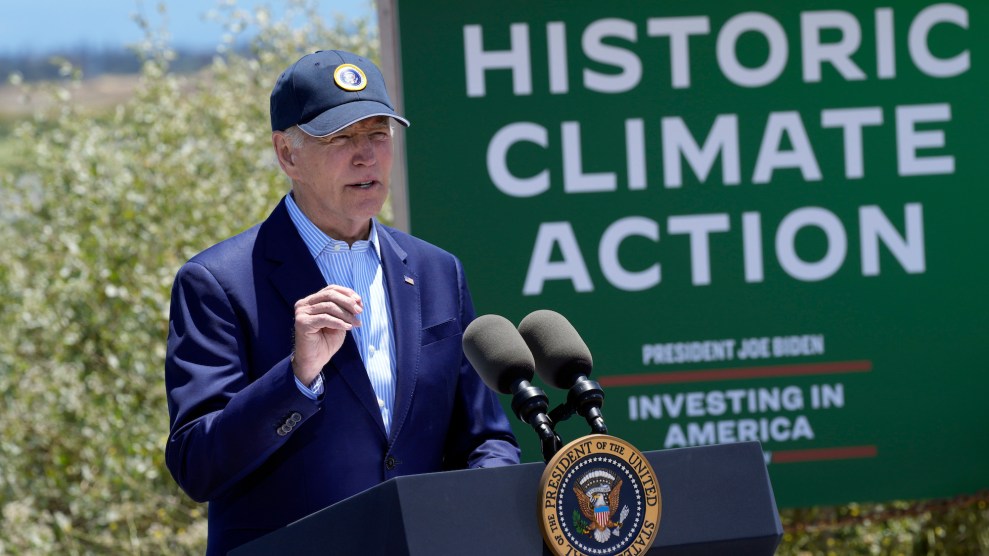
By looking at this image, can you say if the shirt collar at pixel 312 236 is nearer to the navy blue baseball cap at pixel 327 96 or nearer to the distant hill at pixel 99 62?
the navy blue baseball cap at pixel 327 96

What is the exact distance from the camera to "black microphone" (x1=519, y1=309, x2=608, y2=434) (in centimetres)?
184

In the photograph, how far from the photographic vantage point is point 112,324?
19.6 feet

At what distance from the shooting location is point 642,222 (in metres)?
4.46

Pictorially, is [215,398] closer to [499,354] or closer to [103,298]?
[499,354]

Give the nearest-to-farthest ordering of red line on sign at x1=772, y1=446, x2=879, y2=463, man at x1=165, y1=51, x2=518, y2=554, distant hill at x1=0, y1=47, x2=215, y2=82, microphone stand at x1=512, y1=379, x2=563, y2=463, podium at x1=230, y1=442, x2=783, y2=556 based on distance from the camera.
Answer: podium at x1=230, y1=442, x2=783, y2=556 < microphone stand at x1=512, y1=379, x2=563, y2=463 < man at x1=165, y1=51, x2=518, y2=554 < red line on sign at x1=772, y1=446, x2=879, y2=463 < distant hill at x1=0, y1=47, x2=215, y2=82

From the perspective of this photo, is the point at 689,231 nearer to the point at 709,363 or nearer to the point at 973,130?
the point at 709,363

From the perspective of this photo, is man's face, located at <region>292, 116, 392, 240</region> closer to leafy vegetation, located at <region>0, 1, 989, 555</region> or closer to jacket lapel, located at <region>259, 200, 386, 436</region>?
jacket lapel, located at <region>259, 200, 386, 436</region>

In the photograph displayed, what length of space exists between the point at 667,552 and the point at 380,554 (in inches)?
14.8

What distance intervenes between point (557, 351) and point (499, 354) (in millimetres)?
96

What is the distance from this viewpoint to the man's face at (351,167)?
2.27m

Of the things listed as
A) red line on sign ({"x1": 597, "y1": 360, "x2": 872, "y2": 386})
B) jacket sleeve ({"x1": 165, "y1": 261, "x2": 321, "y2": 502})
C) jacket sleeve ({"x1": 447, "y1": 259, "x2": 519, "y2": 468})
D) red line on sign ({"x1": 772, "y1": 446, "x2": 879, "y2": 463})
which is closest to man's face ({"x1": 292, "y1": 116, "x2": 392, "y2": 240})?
jacket sleeve ({"x1": 165, "y1": 261, "x2": 321, "y2": 502})

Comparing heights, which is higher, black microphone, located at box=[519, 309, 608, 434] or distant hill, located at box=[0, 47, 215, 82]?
distant hill, located at box=[0, 47, 215, 82]

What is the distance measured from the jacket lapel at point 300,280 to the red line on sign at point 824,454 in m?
2.59

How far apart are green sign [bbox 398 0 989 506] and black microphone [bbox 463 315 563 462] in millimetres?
2395
